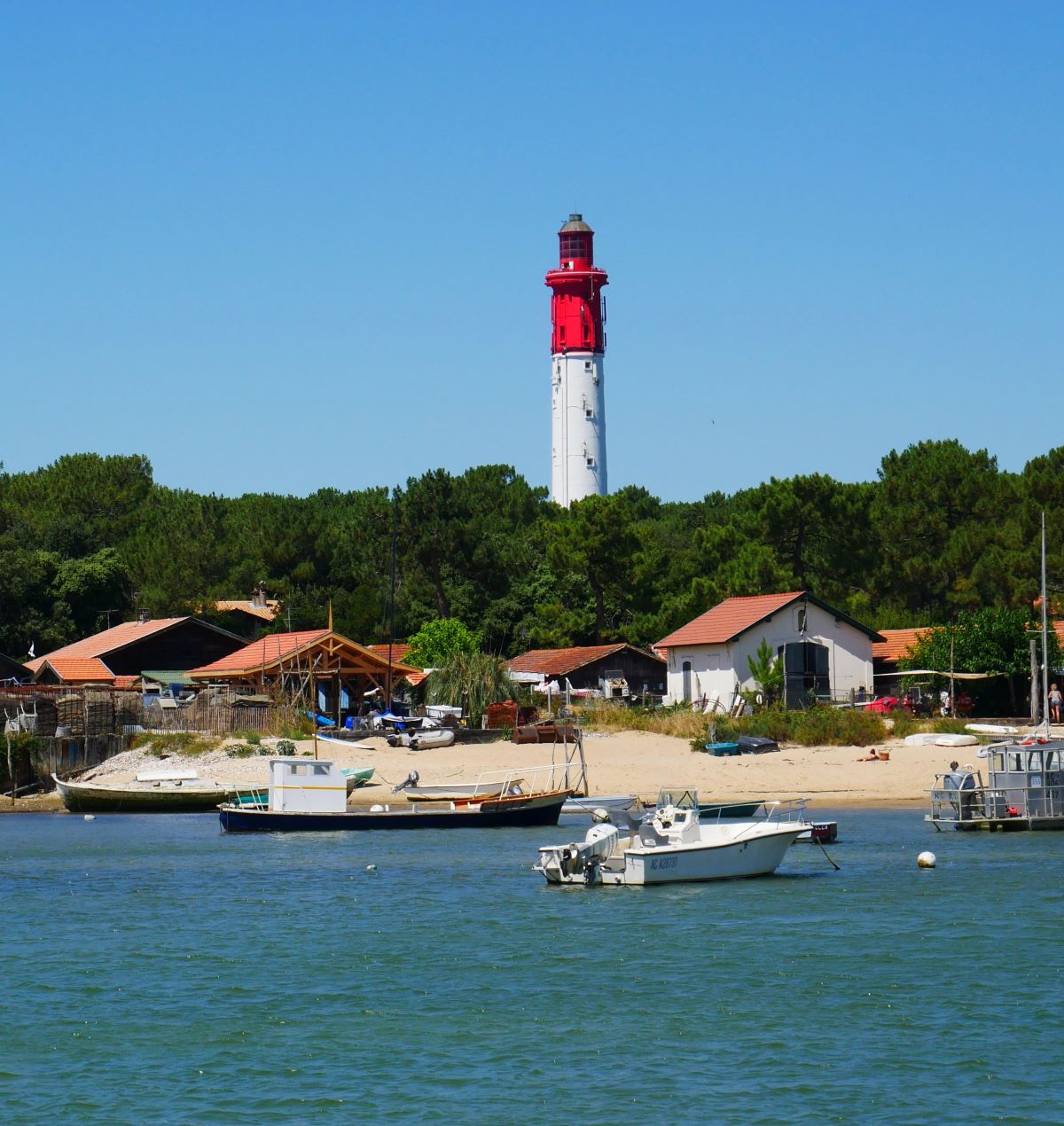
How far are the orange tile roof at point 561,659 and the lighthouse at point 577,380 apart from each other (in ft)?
111

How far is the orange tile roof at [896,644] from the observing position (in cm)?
7119

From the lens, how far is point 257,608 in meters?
89.2

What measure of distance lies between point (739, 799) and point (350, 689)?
2709cm

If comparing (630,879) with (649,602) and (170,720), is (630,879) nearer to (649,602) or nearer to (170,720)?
(170,720)

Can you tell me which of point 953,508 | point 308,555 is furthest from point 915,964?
point 308,555

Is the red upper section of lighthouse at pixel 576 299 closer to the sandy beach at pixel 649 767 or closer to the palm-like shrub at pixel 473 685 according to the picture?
the palm-like shrub at pixel 473 685

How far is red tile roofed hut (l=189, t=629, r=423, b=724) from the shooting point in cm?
6900

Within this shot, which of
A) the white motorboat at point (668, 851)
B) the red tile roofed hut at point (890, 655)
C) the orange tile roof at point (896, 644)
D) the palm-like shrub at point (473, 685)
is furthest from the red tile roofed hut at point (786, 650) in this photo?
the white motorboat at point (668, 851)

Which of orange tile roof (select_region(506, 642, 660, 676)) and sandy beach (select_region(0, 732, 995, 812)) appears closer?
sandy beach (select_region(0, 732, 995, 812))

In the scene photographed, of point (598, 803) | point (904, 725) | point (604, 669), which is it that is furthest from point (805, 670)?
point (598, 803)

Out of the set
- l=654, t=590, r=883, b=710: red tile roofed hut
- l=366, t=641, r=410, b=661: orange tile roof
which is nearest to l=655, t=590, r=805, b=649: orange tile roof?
l=654, t=590, r=883, b=710: red tile roofed hut

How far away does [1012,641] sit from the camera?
207 feet

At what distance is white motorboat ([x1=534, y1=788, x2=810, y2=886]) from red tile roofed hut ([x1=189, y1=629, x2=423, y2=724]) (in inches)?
1256

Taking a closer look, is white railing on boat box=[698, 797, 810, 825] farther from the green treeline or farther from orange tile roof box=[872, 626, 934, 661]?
the green treeline
